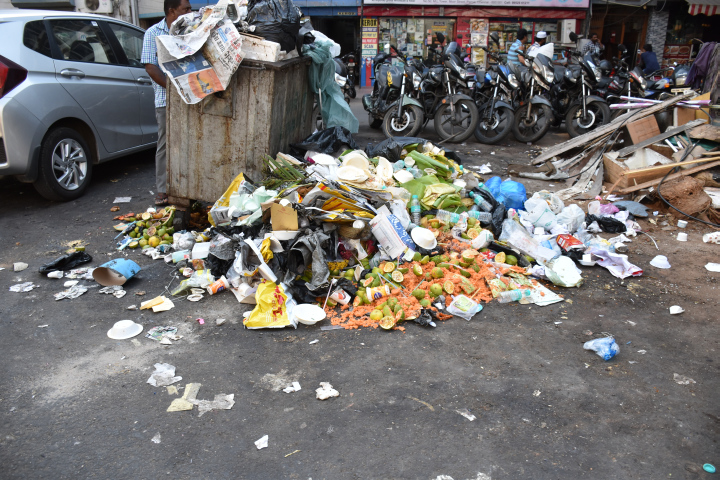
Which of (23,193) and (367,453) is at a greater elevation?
(23,193)

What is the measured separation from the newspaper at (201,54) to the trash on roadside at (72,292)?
1774 mm

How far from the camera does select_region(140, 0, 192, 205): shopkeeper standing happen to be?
15.9 ft

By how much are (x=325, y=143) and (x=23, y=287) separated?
3033 millimetres

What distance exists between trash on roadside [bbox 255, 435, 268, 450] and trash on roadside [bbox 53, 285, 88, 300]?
2.12m

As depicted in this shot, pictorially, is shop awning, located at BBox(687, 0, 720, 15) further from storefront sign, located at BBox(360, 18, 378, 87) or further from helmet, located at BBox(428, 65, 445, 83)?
helmet, located at BBox(428, 65, 445, 83)

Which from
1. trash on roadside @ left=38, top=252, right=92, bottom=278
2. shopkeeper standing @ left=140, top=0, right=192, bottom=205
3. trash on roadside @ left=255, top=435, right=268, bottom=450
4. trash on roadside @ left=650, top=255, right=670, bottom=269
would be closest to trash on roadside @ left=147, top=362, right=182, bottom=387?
trash on roadside @ left=255, top=435, right=268, bottom=450

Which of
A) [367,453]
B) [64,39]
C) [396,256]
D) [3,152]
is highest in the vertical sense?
[64,39]

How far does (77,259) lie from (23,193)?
2.13m

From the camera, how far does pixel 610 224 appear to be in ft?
16.4

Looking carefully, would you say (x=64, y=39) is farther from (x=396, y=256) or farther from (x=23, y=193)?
(x=396, y=256)

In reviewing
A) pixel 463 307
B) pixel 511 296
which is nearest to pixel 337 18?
pixel 511 296

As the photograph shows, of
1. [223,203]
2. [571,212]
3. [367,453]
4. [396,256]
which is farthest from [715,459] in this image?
[223,203]

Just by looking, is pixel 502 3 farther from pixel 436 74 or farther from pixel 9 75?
pixel 9 75

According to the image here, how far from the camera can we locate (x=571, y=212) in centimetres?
496
